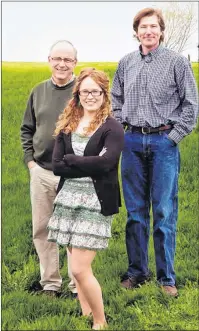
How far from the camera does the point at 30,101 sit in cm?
578

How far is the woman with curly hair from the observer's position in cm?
464

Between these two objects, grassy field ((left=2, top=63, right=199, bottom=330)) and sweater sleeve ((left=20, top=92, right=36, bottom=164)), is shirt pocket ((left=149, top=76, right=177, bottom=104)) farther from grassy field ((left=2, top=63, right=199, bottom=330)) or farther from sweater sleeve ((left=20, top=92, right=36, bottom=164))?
grassy field ((left=2, top=63, right=199, bottom=330))

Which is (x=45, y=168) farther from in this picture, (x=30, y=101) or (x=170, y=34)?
(x=170, y=34)

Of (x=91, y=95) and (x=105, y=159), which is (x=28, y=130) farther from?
(x=105, y=159)

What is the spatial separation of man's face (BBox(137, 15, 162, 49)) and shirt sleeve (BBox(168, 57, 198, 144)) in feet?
0.94

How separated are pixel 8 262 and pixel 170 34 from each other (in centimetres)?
1505

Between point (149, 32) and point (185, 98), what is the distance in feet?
2.16

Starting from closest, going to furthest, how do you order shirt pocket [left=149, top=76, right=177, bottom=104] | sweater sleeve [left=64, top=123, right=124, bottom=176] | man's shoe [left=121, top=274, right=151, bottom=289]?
sweater sleeve [left=64, top=123, right=124, bottom=176], shirt pocket [left=149, top=76, right=177, bottom=104], man's shoe [left=121, top=274, right=151, bottom=289]

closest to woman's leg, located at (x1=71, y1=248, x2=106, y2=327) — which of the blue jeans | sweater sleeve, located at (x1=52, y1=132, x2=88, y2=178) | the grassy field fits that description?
the grassy field

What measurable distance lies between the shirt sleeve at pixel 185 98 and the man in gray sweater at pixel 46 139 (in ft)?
3.11

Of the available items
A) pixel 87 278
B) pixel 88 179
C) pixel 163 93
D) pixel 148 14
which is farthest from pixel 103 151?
pixel 148 14

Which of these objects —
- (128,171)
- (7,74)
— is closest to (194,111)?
(128,171)

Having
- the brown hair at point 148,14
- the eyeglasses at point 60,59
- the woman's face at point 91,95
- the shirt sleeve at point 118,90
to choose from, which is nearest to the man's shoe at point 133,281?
the shirt sleeve at point 118,90

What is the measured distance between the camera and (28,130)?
5.89m
